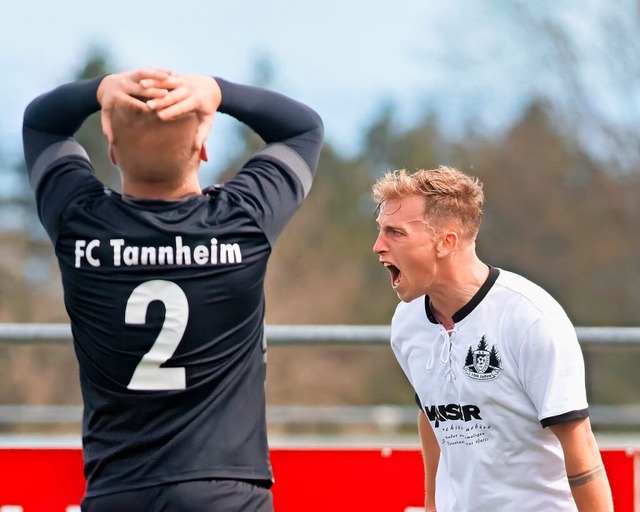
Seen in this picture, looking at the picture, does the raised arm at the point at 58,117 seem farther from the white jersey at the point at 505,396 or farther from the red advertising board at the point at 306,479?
the red advertising board at the point at 306,479

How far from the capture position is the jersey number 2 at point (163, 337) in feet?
9.34

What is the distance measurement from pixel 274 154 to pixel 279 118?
4.4 inches

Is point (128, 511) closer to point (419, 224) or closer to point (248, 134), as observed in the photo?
point (419, 224)

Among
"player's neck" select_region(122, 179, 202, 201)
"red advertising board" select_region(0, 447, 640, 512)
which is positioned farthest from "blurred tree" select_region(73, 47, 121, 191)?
"player's neck" select_region(122, 179, 202, 201)

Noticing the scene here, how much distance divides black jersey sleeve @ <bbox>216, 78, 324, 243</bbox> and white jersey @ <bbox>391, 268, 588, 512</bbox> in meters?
0.99

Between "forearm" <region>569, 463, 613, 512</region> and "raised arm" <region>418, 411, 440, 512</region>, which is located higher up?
"forearm" <region>569, 463, 613, 512</region>

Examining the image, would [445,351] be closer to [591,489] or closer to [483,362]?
[483,362]

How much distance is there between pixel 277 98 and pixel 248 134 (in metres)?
29.3

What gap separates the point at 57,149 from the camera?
3.12m

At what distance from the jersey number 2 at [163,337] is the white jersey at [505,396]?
130cm

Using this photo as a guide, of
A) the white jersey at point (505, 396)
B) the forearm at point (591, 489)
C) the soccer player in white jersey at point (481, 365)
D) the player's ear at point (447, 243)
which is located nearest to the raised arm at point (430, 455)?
the soccer player in white jersey at point (481, 365)

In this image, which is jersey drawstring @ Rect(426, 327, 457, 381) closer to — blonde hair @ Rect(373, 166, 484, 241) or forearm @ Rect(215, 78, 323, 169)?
blonde hair @ Rect(373, 166, 484, 241)

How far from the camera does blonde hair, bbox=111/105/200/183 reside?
2.78 m

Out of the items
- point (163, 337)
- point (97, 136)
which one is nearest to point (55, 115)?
point (163, 337)
